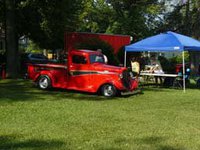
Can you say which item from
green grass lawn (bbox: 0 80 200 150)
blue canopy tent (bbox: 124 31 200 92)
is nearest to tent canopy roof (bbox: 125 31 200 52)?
blue canopy tent (bbox: 124 31 200 92)

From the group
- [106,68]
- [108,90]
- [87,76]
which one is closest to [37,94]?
[87,76]

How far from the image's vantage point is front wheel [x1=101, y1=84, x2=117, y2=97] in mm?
17812

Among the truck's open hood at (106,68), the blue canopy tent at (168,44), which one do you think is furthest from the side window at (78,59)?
the blue canopy tent at (168,44)

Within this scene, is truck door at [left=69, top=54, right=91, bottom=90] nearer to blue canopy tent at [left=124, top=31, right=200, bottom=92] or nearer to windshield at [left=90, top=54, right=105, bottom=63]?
windshield at [left=90, top=54, right=105, bottom=63]

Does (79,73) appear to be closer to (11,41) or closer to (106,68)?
(106,68)

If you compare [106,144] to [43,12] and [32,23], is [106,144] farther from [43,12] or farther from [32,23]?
[32,23]

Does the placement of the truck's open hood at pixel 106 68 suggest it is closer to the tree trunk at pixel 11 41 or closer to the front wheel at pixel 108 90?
the front wheel at pixel 108 90

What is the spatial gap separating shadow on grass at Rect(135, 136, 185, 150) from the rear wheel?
10.4 meters

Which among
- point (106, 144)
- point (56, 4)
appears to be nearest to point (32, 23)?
point (56, 4)

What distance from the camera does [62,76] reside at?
62.6ft

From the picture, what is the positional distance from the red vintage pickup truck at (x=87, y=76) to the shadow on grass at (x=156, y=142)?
8.51 m

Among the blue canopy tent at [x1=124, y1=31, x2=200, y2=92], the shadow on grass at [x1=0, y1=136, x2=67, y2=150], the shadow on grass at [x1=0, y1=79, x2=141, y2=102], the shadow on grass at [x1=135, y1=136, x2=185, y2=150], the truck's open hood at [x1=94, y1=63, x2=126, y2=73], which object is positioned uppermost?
the blue canopy tent at [x1=124, y1=31, x2=200, y2=92]

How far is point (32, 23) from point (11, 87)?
13.3 meters

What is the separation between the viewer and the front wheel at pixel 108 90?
17.8 meters
